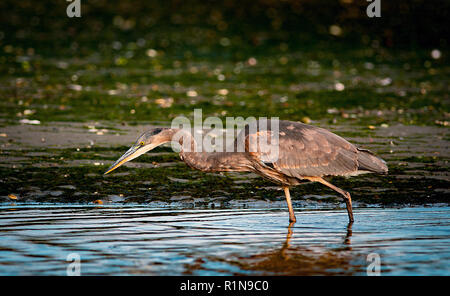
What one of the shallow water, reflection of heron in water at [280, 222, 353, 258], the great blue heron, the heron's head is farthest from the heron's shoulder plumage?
the heron's head

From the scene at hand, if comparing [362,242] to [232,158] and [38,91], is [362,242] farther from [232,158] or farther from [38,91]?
[38,91]

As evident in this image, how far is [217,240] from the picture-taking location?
8.70 meters

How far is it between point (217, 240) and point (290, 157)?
170cm

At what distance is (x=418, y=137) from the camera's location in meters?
14.6

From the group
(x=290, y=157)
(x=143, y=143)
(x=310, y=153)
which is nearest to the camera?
(x=143, y=143)

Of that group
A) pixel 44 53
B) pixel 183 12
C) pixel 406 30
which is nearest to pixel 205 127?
pixel 44 53

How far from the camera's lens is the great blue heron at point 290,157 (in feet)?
31.6

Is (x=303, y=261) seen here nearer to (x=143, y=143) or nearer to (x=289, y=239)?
(x=289, y=239)

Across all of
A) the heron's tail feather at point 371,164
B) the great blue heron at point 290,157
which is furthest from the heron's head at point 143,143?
the heron's tail feather at point 371,164

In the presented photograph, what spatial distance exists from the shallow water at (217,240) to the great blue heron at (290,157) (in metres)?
0.54

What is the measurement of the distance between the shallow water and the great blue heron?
54cm

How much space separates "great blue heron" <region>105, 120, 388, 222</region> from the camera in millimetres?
9617

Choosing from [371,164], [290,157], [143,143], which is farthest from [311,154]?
[143,143]

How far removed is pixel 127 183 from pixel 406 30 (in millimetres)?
17796
